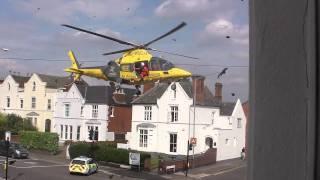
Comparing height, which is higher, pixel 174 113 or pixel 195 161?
pixel 174 113

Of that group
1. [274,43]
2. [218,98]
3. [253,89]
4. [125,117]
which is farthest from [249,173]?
[125,117]

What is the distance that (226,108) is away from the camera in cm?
6109

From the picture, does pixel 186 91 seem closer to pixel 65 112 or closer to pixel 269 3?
pixel 65 112

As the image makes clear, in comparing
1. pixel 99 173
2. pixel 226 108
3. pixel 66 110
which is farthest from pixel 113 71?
pixel 66 110

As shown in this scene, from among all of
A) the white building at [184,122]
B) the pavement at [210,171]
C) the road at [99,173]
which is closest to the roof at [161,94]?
the white building at [184,122]

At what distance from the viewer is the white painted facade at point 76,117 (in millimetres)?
65438

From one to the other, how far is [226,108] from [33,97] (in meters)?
31.3

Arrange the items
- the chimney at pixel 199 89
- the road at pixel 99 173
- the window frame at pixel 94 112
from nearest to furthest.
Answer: the road at pixel 99 173 < the chimney at pixel 199 89 < the window frame at pixel 94 112

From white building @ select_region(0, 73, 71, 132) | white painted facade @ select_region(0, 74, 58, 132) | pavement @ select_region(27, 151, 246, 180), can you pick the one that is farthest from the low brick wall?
white painted facade @ select_region(0, 74, 58, 132)

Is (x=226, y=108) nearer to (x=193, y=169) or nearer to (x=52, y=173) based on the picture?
(x=193, y=169)

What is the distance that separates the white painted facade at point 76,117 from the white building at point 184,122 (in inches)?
242

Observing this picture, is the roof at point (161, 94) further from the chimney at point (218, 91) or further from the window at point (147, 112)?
the chimney at point (218, 91)

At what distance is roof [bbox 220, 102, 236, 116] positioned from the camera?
2340 inches

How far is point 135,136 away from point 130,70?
3161cm
